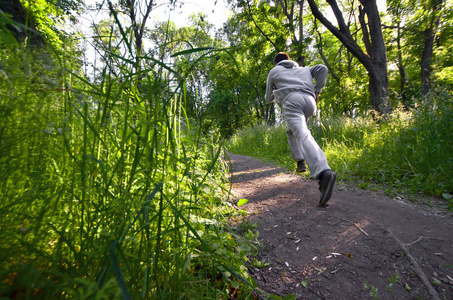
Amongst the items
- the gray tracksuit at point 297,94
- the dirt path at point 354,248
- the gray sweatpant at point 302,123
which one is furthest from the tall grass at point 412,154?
the gray sweatpant at point 302,123

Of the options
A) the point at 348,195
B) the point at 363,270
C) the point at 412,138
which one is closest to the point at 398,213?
the point at 348,195

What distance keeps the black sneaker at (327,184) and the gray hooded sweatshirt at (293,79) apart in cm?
144

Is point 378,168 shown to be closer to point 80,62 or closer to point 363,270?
point 363,270

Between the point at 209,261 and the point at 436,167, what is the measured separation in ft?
11.2

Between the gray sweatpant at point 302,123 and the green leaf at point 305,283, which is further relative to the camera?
the gray sweatpant at point 302,123

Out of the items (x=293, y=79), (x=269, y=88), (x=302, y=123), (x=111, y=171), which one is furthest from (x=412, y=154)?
(x=111, y=171)

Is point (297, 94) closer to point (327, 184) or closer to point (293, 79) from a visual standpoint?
point (293, 79)

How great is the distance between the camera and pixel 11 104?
0.68 m

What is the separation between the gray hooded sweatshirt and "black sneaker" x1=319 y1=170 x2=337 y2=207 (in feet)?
4.73

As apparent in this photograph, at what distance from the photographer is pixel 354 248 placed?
151 cm

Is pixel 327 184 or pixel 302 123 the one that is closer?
pixel 327 184

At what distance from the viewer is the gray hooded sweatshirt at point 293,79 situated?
3148 millimetres

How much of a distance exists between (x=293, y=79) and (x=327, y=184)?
1790 mm

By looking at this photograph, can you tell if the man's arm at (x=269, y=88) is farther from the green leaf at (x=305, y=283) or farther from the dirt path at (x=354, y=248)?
the green leaf at (x=305, y=283)
